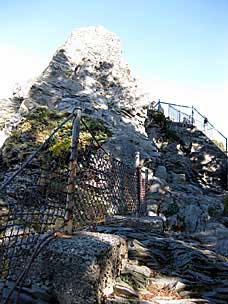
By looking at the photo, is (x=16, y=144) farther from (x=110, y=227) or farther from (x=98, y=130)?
(x=110, y=227)

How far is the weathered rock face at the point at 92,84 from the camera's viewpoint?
1320 centimetres

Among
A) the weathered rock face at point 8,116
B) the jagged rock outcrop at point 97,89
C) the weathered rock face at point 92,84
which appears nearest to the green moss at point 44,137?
the jagged rock outcrop at point 97,89

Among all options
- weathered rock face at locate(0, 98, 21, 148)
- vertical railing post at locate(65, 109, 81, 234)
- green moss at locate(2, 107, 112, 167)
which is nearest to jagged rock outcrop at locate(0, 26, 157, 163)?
weathered rock face at locate(0, 98, 21, 148)

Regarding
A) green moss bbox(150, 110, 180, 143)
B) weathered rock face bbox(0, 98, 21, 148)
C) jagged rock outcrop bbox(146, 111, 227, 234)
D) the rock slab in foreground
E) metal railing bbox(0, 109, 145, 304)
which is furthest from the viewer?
green moss bbox(150, 110, 180, 143)

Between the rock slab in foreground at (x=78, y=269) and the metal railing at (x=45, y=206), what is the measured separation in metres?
0.13

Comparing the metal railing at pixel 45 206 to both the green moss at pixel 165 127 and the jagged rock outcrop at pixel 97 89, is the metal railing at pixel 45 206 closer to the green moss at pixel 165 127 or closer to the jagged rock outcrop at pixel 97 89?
the jagged rock outcrop at pixel 97 89

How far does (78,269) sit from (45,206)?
2.27ft

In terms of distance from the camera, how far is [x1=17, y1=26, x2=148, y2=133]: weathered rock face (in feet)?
43.3

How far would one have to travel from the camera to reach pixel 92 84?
14.8 metres

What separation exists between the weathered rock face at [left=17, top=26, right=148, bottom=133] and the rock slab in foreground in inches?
391

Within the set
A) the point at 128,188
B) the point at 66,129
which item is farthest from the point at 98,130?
the point at 128,188

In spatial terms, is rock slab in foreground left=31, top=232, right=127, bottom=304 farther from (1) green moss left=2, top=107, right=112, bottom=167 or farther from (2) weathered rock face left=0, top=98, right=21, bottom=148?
(2) weathered rock face left=0, top=98, right=21, bottom=148

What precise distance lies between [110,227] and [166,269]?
139 cm

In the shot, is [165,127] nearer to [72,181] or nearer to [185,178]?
[185,178]
